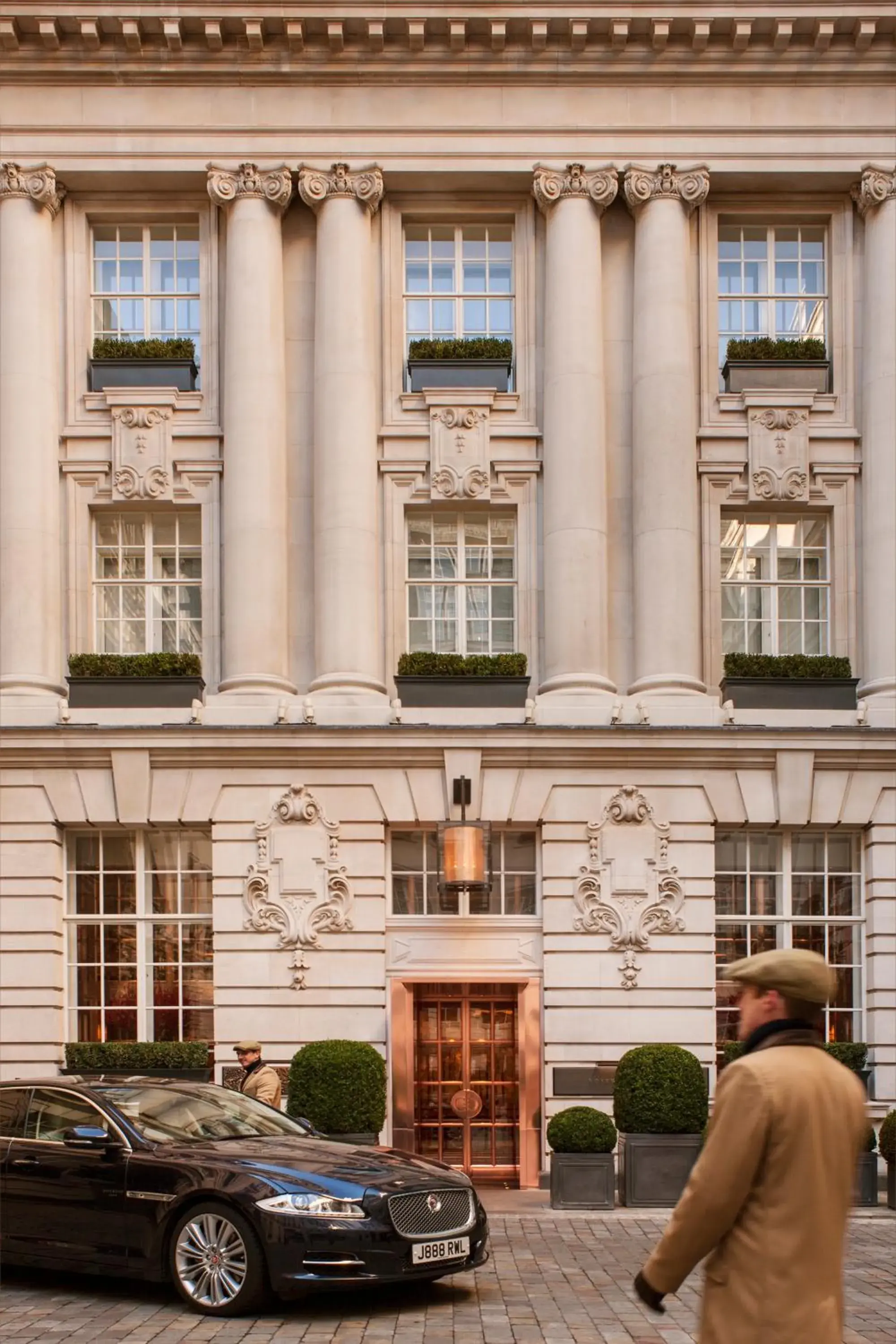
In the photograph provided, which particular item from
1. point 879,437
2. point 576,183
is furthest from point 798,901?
point 576,183

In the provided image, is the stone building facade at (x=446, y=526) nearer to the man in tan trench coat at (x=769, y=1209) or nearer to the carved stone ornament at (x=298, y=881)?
the carved stone ornament at (x=298, y=881)

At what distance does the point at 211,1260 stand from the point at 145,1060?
1010cm

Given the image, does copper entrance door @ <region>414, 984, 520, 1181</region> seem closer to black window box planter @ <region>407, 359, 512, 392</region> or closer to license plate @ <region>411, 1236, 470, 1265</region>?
black window box planter @ <region>407, 359, 512, 392</region>

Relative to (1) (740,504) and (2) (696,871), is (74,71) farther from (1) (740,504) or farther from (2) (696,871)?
(2) (696,871)

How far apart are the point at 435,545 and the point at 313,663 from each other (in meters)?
2.37

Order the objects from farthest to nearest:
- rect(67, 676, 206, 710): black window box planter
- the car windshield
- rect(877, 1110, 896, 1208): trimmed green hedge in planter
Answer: rect(67, 676, 206, 710): black window box planter, rect(877, 1110, 896, 1208): trimmed green hedge in planter, the car windshield

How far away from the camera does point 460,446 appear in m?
22.2

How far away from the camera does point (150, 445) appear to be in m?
22.2

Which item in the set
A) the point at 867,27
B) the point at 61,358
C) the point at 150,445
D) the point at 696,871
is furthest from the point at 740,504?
the point at 61,358

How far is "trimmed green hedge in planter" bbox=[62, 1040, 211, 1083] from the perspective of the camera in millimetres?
20531

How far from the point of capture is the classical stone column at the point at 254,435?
21.4 metres

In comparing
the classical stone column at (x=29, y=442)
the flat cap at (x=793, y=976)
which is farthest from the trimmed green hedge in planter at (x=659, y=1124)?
the flat cap at (x=793, y=976)

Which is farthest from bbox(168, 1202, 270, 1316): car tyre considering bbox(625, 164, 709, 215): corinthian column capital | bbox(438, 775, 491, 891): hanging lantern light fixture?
bbox(625, 164, 709, 215): corinthian column capital

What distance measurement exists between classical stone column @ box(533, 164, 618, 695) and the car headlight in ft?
37.2
